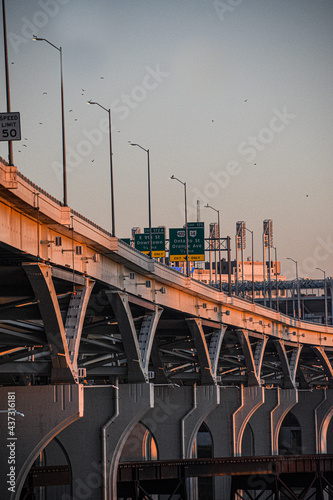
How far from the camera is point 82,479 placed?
39219 millimetres

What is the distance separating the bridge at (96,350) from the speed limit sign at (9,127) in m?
0.77

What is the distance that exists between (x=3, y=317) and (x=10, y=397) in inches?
109

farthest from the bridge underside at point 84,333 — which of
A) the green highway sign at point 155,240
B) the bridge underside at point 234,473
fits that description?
the green highway sign at point 155,240

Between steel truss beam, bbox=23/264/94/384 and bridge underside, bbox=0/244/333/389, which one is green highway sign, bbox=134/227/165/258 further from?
steel truss beam, bbox=23/264/94/384

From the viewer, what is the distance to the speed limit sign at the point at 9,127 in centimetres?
2248

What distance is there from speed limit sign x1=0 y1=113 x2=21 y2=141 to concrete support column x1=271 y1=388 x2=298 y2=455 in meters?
62.3

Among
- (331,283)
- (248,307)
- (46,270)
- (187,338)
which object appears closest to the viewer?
(46,270)

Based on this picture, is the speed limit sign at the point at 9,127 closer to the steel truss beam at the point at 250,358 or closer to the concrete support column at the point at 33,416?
the concrete support column at the point at 33,416

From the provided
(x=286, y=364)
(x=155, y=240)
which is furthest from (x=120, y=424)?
(x=286, y=364)

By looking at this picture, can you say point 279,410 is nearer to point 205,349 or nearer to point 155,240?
point 155,240

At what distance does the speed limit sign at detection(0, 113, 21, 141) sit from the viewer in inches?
885

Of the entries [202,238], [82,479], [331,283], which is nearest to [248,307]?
[202,238]

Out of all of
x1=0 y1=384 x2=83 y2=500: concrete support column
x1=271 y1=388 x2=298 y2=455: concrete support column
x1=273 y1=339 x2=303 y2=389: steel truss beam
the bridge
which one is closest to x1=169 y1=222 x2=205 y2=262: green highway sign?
the bridge

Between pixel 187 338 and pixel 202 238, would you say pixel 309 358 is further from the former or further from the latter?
pixel 187 338
